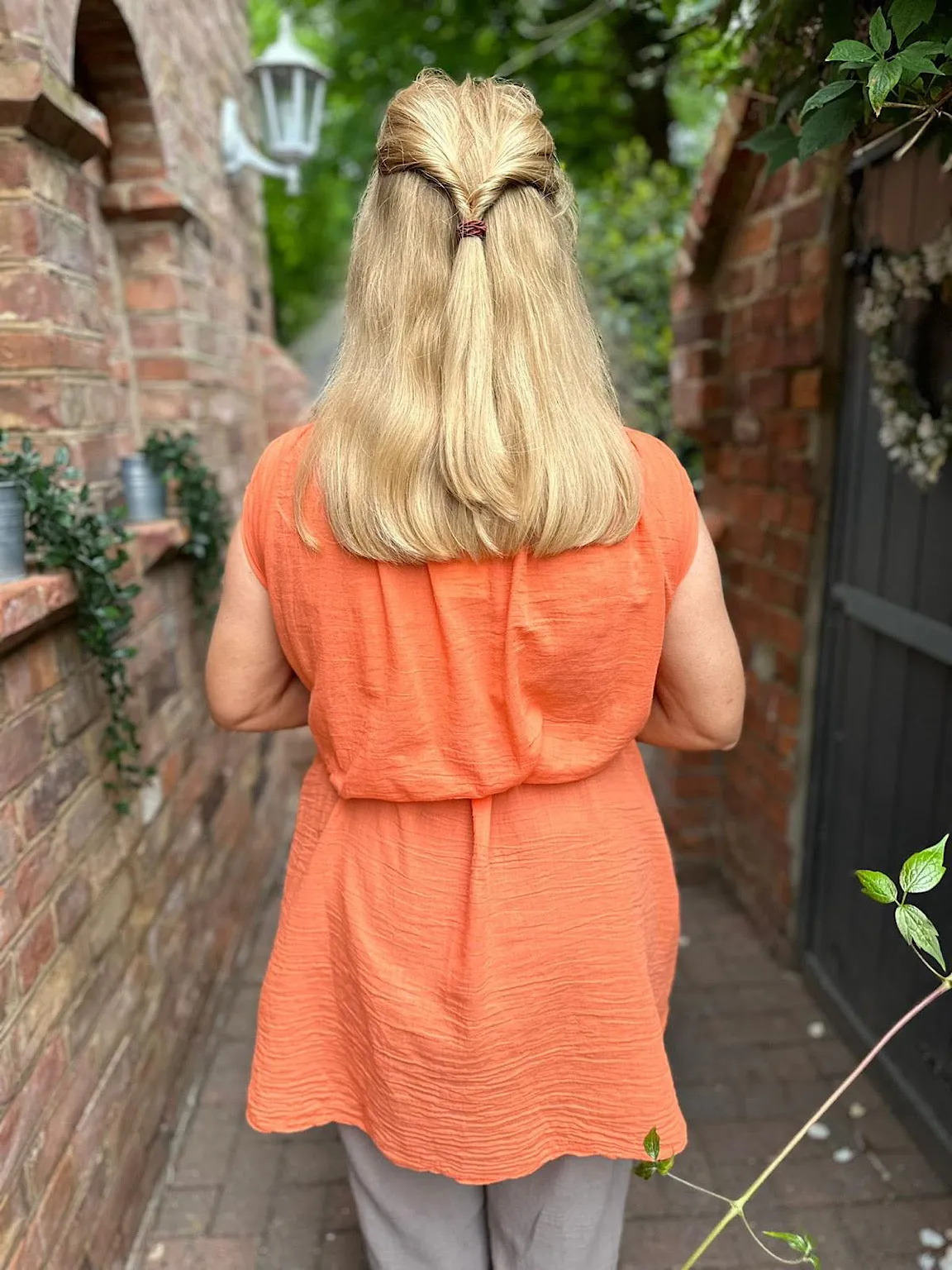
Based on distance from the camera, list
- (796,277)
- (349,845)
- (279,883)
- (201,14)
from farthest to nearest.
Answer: (279,883) < (201,14) < (796,277) < (349,845)

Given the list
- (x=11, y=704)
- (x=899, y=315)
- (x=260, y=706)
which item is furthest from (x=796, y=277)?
(x=11, y=704)

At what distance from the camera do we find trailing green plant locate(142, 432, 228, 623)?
2.50m

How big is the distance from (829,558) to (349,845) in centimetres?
179

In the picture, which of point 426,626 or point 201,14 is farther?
point 201,14

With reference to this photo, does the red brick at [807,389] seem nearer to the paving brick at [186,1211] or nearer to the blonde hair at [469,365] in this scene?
the blonde hair at [469,365]

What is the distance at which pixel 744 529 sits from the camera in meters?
3.19

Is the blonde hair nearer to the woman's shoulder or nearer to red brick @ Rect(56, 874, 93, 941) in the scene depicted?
the woman's shoulder

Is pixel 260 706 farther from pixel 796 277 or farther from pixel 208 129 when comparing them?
pixel 208 129

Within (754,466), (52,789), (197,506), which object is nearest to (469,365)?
(52,789)

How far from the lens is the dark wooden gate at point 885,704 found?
2.14m

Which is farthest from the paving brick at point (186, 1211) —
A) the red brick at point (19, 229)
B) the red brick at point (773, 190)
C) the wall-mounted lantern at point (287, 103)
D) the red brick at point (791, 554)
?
the wall-mounted lantern at point (287, 103)

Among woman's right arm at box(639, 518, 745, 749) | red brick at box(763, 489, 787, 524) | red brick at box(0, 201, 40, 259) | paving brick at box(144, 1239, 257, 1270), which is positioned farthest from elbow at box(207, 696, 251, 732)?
red brick at box(763, 489, 787, 524)

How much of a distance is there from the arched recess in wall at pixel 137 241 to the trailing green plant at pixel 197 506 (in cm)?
13

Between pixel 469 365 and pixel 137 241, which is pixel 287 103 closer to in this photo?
pixel 137 241
